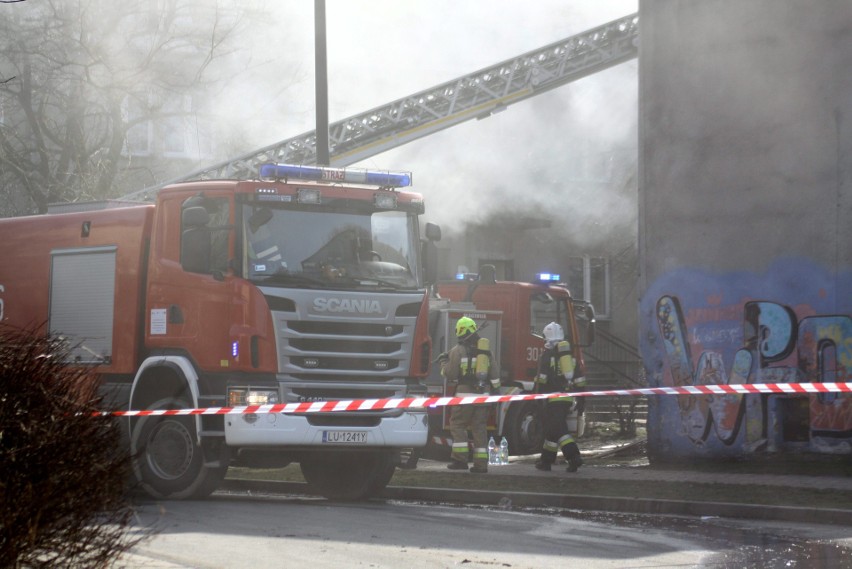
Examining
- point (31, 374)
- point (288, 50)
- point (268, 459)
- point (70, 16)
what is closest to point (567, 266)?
point (288, 50)

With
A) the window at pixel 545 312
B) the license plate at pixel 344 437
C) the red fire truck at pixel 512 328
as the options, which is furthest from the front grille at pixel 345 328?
the window at pixel 545 312

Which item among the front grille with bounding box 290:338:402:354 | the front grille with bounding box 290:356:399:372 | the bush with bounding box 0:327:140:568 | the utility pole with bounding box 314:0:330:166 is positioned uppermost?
the utility pole with bounding box 314:0:330:166

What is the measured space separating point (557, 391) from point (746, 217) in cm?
287

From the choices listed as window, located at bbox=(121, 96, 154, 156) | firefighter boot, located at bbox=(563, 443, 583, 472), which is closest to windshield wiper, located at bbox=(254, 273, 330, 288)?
firefighter boot, located at bbox=(563, 443, 583, 472)

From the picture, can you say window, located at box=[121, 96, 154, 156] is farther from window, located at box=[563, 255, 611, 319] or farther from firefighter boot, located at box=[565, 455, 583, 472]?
firefighter boot, located at box=[565, 455, 583, 472]

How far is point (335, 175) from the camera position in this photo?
446 inches

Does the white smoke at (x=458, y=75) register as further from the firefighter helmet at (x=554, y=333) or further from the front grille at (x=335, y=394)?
the front grille at (x=335, y=394)

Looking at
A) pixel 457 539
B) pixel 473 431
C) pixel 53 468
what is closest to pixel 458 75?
pixel 473 431

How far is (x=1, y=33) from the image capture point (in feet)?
77.5

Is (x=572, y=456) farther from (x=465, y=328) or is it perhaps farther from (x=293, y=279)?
(x=293, y=279)

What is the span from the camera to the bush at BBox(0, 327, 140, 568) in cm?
480

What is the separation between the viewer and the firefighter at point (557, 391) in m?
13.5

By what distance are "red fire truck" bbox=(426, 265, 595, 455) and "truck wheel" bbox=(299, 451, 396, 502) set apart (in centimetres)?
373

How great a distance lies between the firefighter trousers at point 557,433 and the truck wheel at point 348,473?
2.59 m
